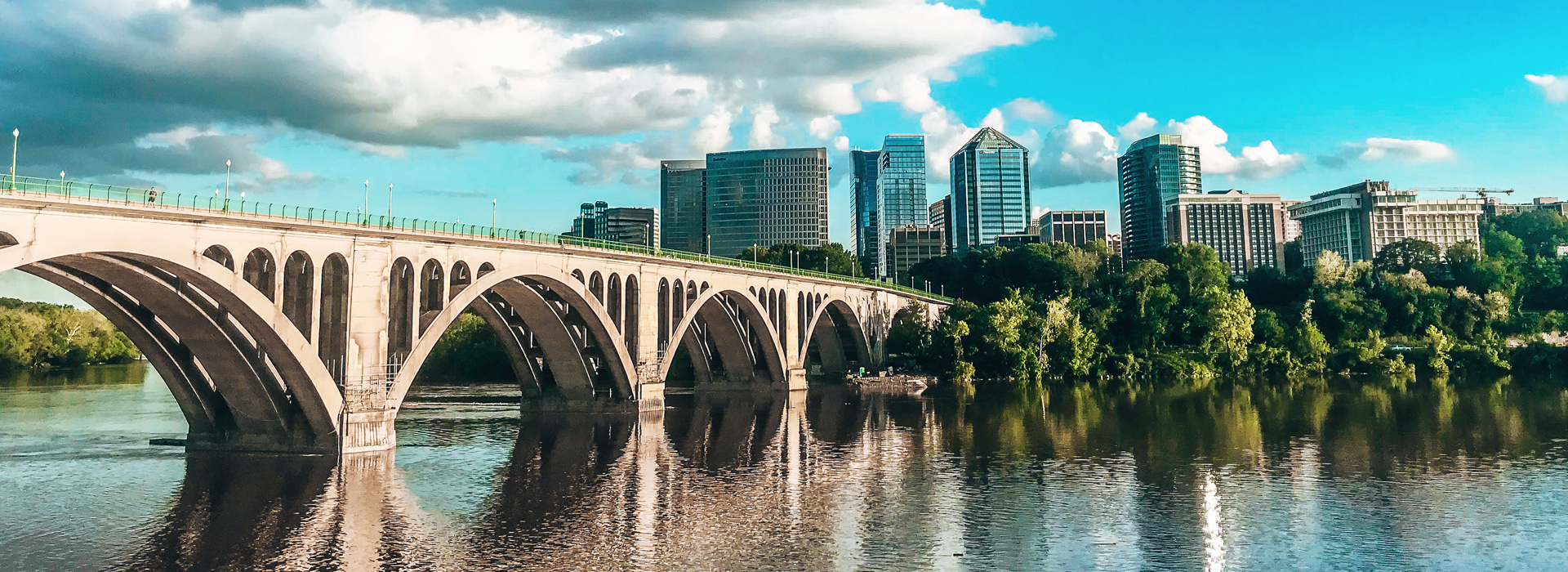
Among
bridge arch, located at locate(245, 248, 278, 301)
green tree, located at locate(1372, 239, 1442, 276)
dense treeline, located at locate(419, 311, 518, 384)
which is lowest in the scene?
dense treeline, located at locate(419, 311, 518, 384)

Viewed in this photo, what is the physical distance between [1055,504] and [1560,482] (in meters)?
20.6

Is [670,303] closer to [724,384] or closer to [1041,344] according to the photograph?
[724,384]

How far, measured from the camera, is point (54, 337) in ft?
369

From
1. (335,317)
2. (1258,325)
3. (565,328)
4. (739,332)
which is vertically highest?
(1258,325)

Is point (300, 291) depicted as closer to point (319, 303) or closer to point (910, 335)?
point (319, 303)

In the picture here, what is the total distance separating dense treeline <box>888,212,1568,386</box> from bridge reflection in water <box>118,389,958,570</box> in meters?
56.5

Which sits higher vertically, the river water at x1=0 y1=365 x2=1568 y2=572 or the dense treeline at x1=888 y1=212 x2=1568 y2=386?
the dense treeline at x1=888 y1=212 x2=1568 y2=386

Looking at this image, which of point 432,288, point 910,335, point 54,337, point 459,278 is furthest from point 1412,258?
point 54,337

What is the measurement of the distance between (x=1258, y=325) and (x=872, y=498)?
95.7 m

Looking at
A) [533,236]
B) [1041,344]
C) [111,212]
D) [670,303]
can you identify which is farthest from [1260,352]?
[111,212]

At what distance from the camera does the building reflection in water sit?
1081 inches

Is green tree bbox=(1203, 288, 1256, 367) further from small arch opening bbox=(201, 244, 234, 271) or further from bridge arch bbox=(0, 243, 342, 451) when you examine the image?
small arch opening bbox=(201, 244, 234, 271)

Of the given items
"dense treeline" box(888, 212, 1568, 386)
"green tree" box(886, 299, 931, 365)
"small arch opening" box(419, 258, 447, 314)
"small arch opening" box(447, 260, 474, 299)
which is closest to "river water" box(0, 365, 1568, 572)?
"small arch opening" box(419, 258, 447, 314)

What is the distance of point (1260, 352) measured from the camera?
111875 millimetres
